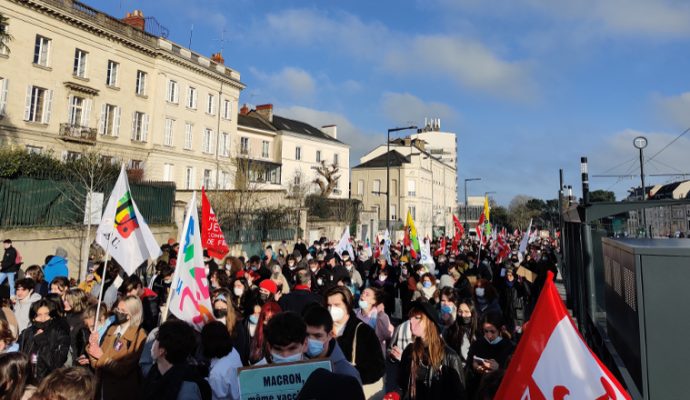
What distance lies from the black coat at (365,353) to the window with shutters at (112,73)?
3523cm

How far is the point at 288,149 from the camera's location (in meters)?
54.7

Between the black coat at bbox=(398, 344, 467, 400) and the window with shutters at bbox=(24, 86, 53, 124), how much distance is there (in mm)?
32825

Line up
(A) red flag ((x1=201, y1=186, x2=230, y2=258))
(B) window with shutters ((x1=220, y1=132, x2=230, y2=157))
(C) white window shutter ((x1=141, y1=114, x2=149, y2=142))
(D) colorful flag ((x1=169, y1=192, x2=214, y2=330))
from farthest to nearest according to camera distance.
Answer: (B) window with shutters ((x1=220, y1=132, x2=230, y2=157)) < (C) white window shutter ((x1=141, y1=114, x2=149, y2=142)) < (A) red flag ((x1=201, y1=186, x2=230, y2=258)) < (D) colorful flag ((x1=169, y1=192, x2=214, y2=330))

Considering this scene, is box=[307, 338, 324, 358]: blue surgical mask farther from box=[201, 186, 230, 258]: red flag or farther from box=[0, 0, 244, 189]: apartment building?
box=[0, 0, 244, 189]: apartment building

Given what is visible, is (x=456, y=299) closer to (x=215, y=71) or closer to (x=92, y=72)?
(x=92, y=72)

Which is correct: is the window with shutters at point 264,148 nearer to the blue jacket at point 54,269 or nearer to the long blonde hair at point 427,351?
the blue jacket at point 54,269

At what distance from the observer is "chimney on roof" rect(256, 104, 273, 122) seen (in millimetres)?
56109

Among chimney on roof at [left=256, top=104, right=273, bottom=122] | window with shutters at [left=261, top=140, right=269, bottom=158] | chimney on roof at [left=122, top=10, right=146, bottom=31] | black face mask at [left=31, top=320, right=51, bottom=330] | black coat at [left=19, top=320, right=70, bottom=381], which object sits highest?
chimney on roof at [left=122, top=10, right=146, bottom=31]

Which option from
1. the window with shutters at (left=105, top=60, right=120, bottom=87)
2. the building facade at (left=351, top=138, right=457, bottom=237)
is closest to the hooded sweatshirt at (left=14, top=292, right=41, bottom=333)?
the window with shutters at (left=105, top=60, right=120, bottom=87)

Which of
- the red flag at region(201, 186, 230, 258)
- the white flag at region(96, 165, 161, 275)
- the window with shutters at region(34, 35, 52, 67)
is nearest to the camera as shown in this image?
the white flag at region(96, 165, 161, 275)

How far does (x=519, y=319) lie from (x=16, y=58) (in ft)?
102

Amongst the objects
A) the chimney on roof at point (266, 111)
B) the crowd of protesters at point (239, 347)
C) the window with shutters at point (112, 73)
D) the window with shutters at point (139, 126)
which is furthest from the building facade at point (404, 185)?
the crowd of protesters at point (239, 347)

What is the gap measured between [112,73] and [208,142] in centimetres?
1033

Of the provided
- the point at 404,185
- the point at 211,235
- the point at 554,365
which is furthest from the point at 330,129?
the point at 554,365
